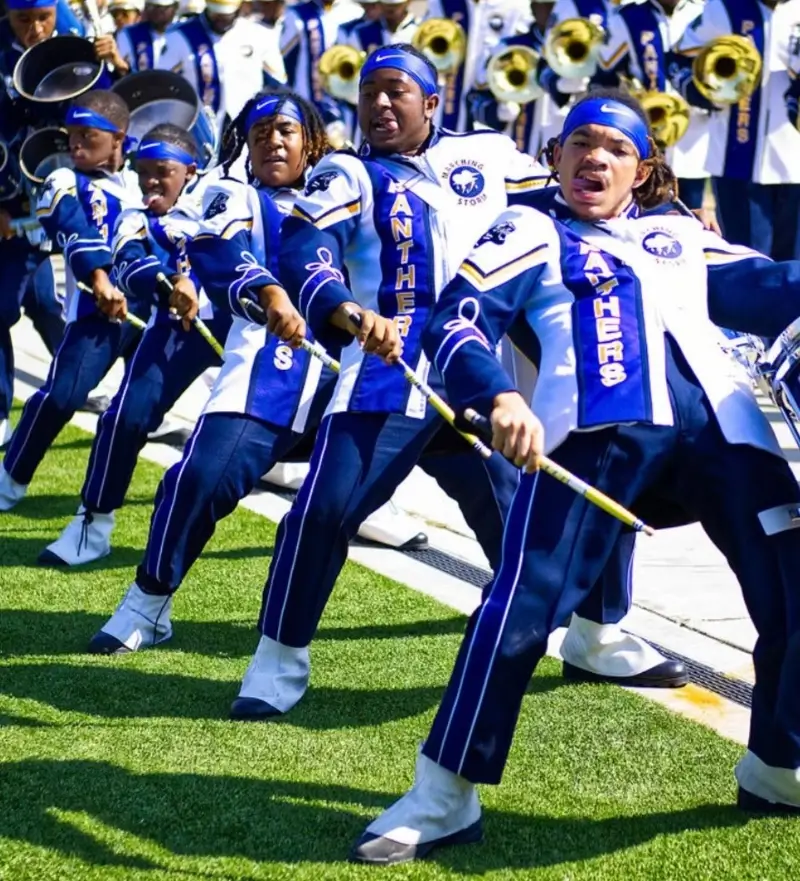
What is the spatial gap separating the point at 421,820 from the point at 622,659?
1.43 meters

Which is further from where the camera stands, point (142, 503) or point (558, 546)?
point (142, 503)

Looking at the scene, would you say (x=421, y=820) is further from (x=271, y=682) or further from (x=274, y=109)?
(x=274, y=109)

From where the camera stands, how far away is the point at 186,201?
6.73 meters

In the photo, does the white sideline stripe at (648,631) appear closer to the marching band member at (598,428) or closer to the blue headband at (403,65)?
the marching band member at (598,428)

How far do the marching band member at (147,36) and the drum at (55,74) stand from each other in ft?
12.9

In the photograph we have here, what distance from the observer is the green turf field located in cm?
380

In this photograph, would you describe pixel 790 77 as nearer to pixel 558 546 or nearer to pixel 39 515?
pixel 39 515

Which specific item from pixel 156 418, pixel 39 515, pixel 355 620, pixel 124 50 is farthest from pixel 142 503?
pixel 124 50

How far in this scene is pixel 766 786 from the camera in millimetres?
3994

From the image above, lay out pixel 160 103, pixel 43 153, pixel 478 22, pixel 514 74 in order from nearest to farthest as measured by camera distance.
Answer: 1. pixel 43 153
2. pixel 160 103
3. pixel 514 74
4. pixel 478 22

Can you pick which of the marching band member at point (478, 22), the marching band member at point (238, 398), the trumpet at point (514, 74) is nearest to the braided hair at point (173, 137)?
the marching band member at point (238, 398)

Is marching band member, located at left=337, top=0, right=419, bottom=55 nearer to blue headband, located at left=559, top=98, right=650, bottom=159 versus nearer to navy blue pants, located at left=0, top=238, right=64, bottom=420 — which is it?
navy blue pants, located at left=0, top=238, right=64, bottom=420

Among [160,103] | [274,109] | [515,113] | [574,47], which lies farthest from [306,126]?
[515,113]

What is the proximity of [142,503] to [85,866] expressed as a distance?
3.91 meters
